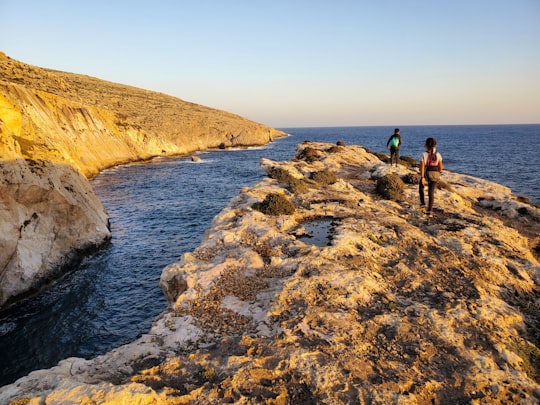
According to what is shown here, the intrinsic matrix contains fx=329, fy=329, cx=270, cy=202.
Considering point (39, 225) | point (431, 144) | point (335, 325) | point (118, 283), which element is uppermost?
point (431, 144)

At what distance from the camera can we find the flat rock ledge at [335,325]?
6699 mm

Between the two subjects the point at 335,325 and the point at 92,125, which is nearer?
the point at 335,325

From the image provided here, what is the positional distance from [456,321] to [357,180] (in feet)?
61.9

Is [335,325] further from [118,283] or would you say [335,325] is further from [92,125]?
[92,125]

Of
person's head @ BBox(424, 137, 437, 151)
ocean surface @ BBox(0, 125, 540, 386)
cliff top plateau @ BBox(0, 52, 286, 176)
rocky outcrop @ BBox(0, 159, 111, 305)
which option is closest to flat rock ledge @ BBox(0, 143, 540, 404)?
person's head @ BBox(424, 137, 437, 151)

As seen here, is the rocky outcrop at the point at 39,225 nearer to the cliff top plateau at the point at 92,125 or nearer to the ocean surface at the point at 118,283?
the ocean surface at the point at 118,283

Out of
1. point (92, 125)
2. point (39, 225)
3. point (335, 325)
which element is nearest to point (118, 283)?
point (39, 225)

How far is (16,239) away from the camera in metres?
17.0

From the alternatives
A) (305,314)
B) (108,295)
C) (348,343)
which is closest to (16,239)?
(108,295)

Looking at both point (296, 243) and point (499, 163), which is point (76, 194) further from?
point (499, 163)

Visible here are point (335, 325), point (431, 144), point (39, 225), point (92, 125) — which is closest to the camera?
point (335, 325)

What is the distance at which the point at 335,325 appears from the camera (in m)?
8.59

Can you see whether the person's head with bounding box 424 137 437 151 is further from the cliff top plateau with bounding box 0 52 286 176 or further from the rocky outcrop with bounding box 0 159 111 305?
the cliff top plateau with bounding box 0 52 286 176

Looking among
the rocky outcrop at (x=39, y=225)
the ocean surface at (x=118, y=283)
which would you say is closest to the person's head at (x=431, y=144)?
the ocean surface at (x=118, y=283)
